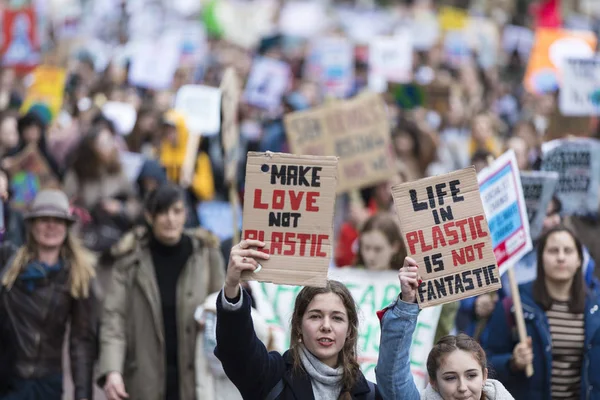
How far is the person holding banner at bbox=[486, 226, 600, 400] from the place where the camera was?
650cm

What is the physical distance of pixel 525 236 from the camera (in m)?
6.87

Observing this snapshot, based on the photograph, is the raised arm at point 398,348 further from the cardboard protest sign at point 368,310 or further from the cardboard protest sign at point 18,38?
the cardboard protest sign at point 18,38

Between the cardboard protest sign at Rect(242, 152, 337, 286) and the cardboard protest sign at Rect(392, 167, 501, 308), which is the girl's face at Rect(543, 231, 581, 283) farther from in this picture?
the cardboard protest sign at Rect(242, 152, 337, 286)

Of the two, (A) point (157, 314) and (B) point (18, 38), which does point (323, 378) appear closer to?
(A) point (157, 314)

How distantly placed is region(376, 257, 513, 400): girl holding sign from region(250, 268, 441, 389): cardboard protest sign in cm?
185

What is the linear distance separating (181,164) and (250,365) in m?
7.17

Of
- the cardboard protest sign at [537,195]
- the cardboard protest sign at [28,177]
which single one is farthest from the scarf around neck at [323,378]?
the cardboard protest sign at [28,177]

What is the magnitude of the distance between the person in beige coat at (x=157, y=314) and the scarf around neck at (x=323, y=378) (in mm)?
2118

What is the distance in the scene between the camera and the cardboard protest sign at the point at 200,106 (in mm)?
13125

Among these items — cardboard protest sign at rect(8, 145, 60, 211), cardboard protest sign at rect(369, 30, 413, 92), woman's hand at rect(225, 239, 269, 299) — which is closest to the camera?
woman's hand at rect(225, 239, 269, 299)

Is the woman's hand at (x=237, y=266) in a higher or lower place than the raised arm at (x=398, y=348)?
higher

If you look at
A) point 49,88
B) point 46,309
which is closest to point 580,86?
point 46,309

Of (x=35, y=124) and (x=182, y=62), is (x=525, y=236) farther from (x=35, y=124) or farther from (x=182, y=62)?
(x=182, y=62)

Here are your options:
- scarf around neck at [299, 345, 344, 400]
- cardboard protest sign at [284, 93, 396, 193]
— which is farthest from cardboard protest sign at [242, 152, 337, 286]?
cardboard protest sign at [284, 93, 396, 193]
